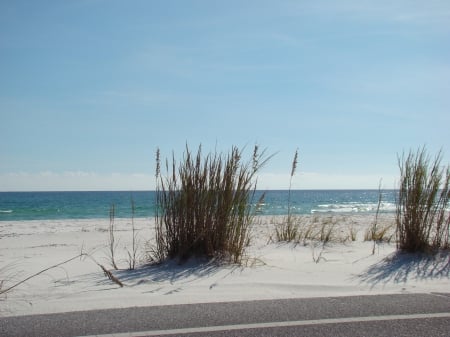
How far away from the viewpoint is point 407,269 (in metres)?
5.49

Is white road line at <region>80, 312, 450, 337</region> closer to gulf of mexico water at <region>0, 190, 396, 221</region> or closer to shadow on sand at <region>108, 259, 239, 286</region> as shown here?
shadow on sand at <region>108, 259, 239, 286</region>

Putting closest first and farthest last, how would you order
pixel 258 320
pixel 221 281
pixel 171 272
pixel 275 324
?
pixel 275 324
pixel 258 320
pixel 221 281
pixel 171 272

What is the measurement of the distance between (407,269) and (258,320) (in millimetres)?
2936

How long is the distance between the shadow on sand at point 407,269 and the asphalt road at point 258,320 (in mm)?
1042

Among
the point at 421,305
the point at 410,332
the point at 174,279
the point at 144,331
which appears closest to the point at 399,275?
the point at 421,305

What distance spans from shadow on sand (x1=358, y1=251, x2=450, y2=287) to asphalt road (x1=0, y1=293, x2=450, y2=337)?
3.42 ft

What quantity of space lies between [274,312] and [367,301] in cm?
101

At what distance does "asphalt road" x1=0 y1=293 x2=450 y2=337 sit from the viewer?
3.15 meters

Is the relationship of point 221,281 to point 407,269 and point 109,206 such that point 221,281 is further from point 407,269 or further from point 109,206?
point 109,206

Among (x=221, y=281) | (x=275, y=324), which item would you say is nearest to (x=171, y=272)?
(x=221, y=281)

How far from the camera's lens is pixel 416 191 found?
6.26 meters

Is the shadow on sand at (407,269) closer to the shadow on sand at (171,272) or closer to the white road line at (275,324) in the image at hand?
the white road line at (275,324)

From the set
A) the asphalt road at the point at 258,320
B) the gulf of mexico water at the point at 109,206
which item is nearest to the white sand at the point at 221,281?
the asphalt road at the point at 258,320

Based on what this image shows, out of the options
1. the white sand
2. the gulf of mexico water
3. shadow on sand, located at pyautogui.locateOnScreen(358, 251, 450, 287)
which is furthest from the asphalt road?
the gulf of mexico water
